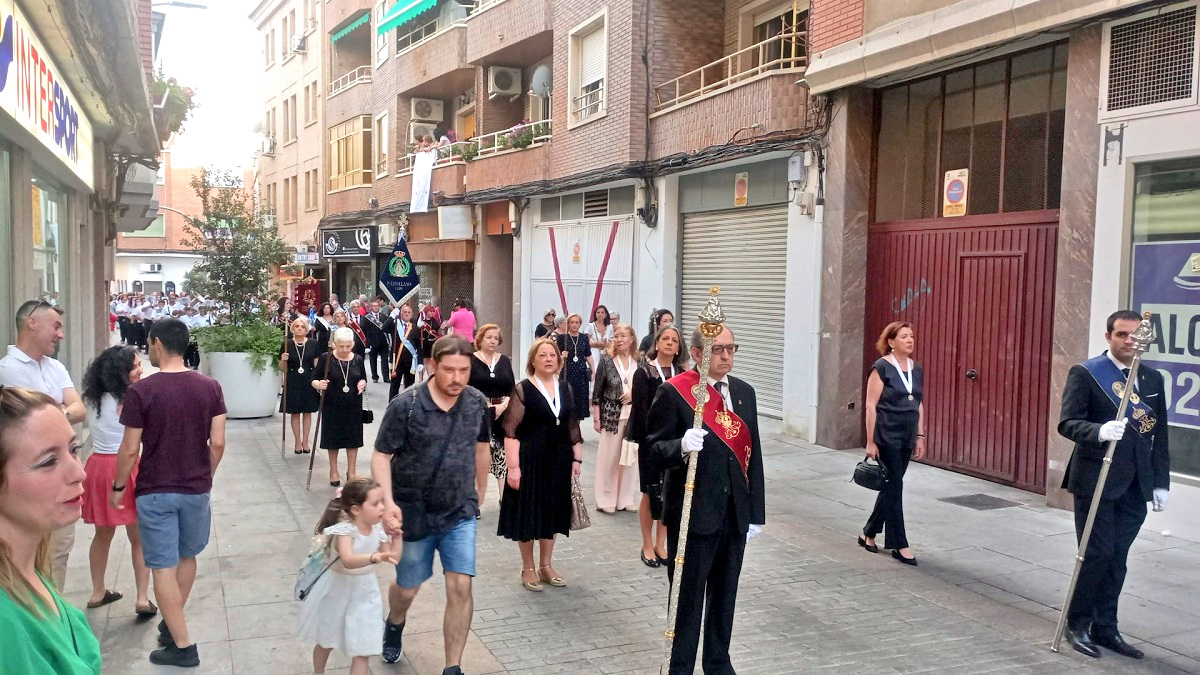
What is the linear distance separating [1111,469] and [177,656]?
5.23 metres

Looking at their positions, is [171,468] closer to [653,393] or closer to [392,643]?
[392,643]

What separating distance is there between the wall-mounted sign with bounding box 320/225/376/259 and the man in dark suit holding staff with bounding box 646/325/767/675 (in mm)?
27282

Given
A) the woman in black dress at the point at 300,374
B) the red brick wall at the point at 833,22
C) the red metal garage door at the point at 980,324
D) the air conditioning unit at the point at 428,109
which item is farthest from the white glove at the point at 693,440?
the air conditioning unit at the point at 428,109

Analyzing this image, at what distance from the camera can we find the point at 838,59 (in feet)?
38.3

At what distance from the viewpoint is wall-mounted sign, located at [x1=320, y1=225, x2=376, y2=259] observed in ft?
102

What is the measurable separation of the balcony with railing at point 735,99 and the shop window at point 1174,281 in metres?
5.06

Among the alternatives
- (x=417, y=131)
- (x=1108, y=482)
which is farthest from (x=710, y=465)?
(x=417, y=131)

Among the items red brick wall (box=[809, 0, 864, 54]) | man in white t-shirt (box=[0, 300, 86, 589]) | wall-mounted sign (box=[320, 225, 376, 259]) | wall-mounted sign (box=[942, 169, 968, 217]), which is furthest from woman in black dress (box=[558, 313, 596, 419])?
wall-mounted sign (box=[320, 225, 376, 259])

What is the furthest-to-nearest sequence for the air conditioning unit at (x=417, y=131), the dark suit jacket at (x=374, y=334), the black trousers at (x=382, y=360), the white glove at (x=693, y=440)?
1. the air conditioning unit at (x=417, y=131)
2. the black trousers at (x=382, y=360)
3. the dark suit jacket at (x=374, y=334)
4. the white glove at (x=693, y=440)

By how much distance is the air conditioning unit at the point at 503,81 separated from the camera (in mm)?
24016

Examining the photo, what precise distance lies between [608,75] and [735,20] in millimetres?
2520

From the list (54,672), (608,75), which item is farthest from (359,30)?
(54,672)

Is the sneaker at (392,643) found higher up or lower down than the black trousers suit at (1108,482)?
lower down

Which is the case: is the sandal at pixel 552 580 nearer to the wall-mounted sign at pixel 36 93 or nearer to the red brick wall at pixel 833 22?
the wall-mounted sign at pixel 36 93
